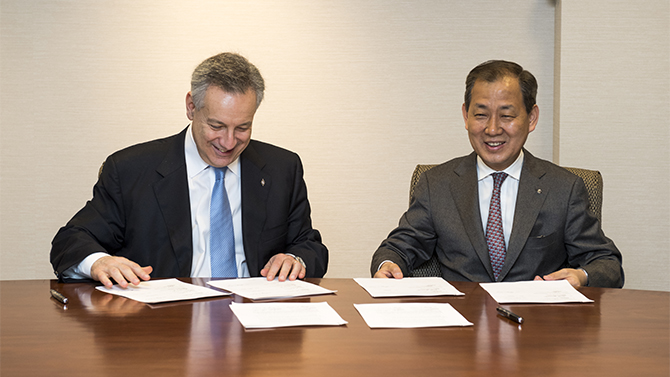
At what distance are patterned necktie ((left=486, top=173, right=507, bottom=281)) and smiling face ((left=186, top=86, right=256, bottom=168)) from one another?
101 centimetres

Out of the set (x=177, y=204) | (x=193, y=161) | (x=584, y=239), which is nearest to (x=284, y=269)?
(x=177, y=204)

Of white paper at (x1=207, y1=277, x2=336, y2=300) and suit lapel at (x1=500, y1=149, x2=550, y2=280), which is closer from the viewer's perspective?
white paper at (x1=207, y1=277, x2=336, y2=300)

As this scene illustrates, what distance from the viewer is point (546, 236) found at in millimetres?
2416

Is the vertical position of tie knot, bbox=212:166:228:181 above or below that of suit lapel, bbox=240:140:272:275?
above

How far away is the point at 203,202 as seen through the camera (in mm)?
2506

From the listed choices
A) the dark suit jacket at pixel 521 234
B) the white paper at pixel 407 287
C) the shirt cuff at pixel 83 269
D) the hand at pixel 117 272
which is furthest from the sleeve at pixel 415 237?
the shirt cuff at pixel 83 269

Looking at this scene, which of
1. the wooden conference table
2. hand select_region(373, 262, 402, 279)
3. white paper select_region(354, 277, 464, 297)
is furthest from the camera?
hand select_region(373, 262, 402, 279)

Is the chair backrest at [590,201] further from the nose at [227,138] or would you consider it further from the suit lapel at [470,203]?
the nose at [227,138]

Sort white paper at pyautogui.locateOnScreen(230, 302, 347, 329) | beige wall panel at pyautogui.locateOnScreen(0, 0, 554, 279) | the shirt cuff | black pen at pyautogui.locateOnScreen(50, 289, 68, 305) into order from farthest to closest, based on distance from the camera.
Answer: beige wall panel at pyautogui.locateOnScreen(0, 0, 554, 279) → the shirt cuff → black pen at pyautogui.locateOnScreen(50, 289, 68, 305) → white paper at pyautogui.locateOnScreen(230, 302, 347, 329)

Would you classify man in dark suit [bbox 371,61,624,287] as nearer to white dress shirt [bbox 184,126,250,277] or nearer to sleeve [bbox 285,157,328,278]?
sleeve [bbox 285,157,328,278]

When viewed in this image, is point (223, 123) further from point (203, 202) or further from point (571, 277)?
point (571, 277)

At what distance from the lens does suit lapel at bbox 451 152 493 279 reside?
241cm

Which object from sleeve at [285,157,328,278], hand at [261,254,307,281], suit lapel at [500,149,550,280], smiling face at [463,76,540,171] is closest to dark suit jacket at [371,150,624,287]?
suit lapel at [500,149,550,280]

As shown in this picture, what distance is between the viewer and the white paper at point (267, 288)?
71.1 inches
